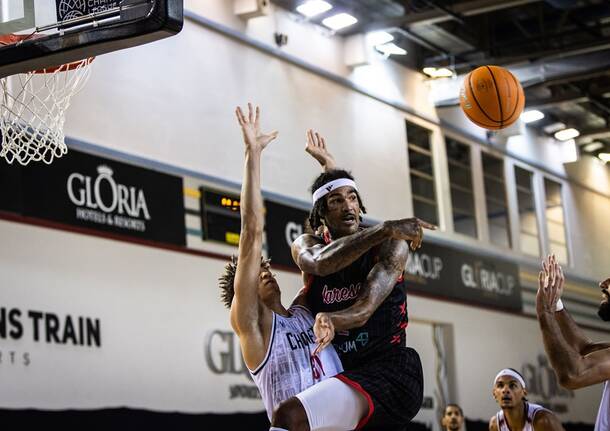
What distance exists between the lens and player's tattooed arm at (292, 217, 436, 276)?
4969 millimetres

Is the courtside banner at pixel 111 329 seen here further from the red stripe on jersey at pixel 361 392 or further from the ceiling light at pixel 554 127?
the ceiling light at pixel 554 127

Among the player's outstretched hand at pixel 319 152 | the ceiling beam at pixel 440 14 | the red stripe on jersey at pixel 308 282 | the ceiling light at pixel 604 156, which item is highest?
the ceiling light at pixel 604 156

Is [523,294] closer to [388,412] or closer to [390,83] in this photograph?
[390,83]

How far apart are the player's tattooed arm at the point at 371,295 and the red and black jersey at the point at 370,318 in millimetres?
103

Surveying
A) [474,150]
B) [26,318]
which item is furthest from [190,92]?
[474,150]

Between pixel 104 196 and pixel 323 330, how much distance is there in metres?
6.98

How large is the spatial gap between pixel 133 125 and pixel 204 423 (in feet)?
11.2

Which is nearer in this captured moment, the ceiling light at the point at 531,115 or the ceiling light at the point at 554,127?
the ceiling light at the point at 531,115

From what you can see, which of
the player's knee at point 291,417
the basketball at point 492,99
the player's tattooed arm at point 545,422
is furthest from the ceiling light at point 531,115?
the player's knee at point 291,417

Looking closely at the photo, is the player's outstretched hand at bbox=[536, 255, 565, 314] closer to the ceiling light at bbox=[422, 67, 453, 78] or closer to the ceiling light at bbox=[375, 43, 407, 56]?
the ceiling light at bbox=[375, 43, 407, 56]

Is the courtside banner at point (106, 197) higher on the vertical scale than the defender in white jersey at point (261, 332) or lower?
higher

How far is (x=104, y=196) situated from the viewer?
11.2m

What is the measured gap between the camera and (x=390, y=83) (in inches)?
659

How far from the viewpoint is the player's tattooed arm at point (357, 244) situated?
4969mm
